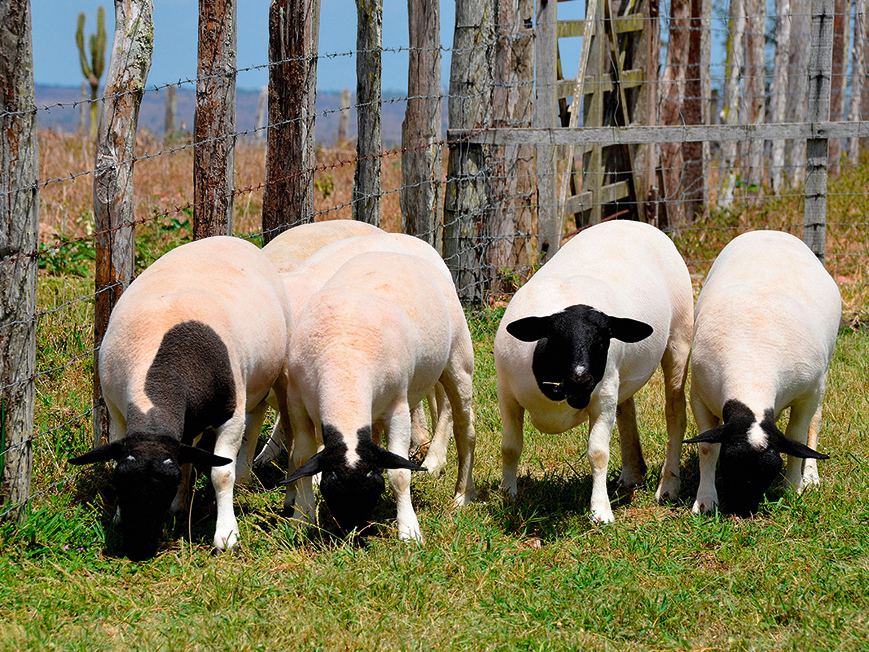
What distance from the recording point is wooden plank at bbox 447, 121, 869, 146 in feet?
30.8

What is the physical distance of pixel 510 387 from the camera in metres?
5.43

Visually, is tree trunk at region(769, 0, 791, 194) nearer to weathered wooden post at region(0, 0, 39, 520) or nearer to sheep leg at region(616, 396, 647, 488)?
sheep leg at region(616, 396, 647, 488)

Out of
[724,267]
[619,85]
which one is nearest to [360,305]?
[724,267]

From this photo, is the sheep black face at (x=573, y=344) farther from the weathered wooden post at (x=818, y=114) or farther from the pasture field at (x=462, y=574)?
the weathered wooden post at (x=818, y=114)

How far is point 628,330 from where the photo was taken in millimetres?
5023

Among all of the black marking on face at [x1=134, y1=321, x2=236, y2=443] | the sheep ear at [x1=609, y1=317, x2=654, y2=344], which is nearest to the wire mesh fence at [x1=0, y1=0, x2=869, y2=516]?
the black marking on face at [x1=134, y1=321, x2=236, y2=443]

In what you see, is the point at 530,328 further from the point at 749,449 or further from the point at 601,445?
the point at 749,449

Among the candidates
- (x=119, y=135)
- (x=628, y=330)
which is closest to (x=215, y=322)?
(x=119, y=135)

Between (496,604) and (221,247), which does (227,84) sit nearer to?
(221,247)

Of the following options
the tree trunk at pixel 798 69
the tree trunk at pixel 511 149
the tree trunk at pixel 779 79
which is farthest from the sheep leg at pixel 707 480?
the tree trunk at pixel 798 69

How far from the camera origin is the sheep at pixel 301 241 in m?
6.56

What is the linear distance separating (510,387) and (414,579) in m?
1.45

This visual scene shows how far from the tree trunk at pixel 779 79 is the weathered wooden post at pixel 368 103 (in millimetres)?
12033

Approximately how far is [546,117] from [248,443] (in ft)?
17.3
